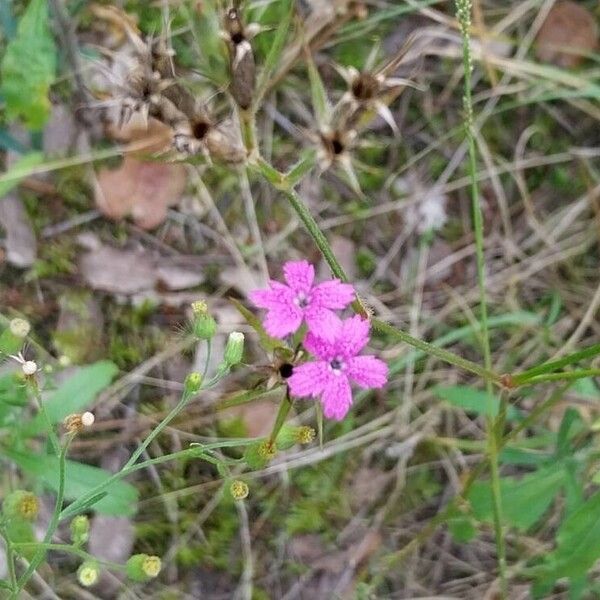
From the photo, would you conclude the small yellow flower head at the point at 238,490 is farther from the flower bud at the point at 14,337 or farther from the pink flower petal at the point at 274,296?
the flower bud at the point at 14,337

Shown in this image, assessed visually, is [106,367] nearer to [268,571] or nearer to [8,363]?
[8,363]

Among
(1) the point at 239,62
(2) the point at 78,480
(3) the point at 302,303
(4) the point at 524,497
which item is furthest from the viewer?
(4) the point at 524,497

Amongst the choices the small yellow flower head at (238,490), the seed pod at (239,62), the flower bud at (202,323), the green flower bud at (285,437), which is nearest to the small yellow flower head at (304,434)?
the green flower bud at (285,437)

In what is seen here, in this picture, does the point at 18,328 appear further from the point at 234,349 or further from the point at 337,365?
the point at 337,365

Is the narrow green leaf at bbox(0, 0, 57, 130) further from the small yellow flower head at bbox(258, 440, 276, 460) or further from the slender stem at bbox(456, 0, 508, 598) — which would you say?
the small yellow flower head at bbox(258, 440, 276, 460)

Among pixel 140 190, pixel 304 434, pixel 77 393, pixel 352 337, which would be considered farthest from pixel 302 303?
pixel 140 190

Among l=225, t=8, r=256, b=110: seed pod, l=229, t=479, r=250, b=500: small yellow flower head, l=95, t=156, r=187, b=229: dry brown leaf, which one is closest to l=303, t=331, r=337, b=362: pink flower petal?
l=229, t=479, r=250, b=500: small yellow flower head

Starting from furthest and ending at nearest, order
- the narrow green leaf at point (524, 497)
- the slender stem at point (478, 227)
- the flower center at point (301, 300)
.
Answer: the narrow green leaf at point (524, 497) < the slender stem at point (478, 227) < the flower center at point (301, 300)
